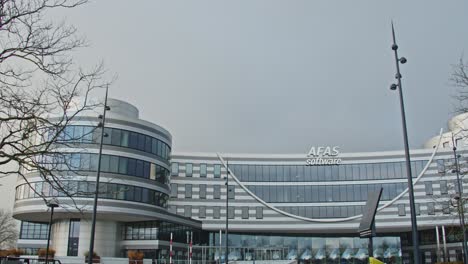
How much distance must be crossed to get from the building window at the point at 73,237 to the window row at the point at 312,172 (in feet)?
84.5

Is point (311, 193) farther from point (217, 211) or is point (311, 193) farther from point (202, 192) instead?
point (202, 192)

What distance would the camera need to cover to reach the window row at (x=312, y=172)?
71.0 meters

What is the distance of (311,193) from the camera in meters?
71.2

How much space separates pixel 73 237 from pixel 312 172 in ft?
116

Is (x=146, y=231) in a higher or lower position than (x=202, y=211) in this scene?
lower

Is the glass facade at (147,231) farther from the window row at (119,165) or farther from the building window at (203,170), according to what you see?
the building window at (203,170)

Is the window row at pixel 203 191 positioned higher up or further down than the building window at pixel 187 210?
higher up

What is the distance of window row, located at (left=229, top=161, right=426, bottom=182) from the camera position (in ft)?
233

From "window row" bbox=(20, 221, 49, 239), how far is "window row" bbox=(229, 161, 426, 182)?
2666 cm

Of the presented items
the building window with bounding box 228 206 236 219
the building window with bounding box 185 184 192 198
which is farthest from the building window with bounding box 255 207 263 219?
the building window with bounding box 185 184 192 198

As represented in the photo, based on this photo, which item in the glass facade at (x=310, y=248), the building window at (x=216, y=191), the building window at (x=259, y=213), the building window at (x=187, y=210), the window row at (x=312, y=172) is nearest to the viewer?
the building window at (x=187, y=210)

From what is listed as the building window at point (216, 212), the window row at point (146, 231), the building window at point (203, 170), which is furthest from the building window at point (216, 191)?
the window row at point (146, 231)

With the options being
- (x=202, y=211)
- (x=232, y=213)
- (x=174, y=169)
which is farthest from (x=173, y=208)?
(x=232, y=213)

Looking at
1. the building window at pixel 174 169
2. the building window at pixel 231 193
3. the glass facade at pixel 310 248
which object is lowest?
the glass facade at pixel 310 248
